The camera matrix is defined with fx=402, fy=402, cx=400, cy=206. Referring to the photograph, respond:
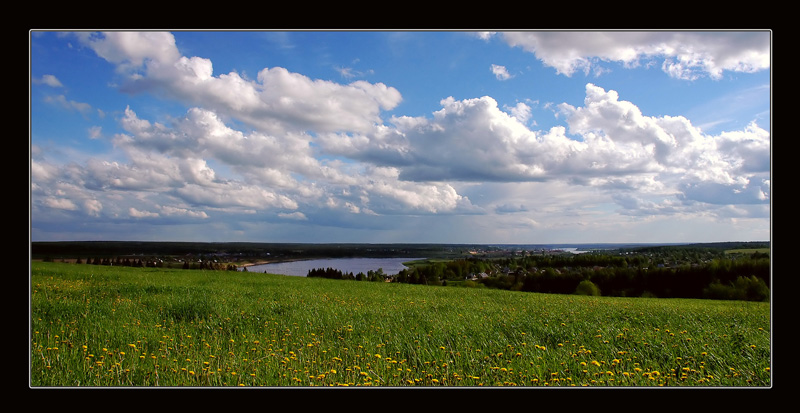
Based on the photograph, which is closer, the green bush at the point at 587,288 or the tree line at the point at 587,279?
the tree line at the point at 587,279

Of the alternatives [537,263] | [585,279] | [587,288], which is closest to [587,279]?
[585,279]

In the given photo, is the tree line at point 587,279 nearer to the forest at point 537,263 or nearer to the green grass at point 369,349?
the forest at point 537,263

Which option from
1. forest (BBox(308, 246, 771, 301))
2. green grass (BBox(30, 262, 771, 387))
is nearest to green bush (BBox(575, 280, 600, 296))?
forest (BBox(308, 246, 771, 301))

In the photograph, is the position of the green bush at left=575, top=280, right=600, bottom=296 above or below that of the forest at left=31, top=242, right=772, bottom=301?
below

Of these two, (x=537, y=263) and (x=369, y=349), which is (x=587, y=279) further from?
(x=369, y=349)

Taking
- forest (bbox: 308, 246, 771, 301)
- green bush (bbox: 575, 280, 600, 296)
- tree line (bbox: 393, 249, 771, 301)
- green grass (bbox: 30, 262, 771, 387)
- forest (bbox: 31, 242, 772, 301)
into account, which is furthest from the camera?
green bush (bbox: 575, 280, 600, 296)

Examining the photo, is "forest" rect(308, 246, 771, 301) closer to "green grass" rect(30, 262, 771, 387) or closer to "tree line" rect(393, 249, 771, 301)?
"tree line" rect(393, 249, 771, 301)

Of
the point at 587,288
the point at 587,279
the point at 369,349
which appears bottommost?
the point at 587,288

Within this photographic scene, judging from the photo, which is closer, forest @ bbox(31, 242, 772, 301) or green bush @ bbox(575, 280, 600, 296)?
forest @ bbox(31, 242, 772, 301)

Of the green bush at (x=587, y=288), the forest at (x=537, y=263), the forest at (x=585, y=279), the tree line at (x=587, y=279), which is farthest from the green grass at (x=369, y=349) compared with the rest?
the green bush at (x=587, y=288)

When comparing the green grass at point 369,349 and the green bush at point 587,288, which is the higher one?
the green grass at point 369,349

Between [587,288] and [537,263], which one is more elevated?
[537,263]
